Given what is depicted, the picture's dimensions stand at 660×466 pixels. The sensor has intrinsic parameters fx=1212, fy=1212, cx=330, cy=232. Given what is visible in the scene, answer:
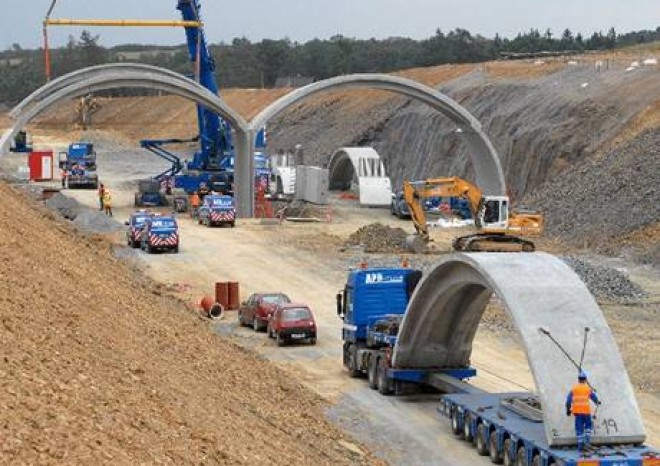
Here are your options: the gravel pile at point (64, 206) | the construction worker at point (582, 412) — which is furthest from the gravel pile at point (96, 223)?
the construction worker at point (582, 412)

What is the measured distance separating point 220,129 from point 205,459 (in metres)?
62.5

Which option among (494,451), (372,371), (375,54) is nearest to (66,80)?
(372,371)

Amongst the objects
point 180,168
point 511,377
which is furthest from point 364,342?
point 180,168

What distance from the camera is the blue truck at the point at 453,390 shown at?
18.5 meters

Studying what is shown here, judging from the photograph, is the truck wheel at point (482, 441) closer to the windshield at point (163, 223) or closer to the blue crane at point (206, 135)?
the windshield at point (163, 223)

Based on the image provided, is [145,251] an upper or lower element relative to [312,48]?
lower

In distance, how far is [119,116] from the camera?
176 meters

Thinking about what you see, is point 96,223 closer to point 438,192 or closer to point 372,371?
point 438,192

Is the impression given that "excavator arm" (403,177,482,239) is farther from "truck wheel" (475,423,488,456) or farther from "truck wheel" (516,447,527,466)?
"truck wheel" (516,447,527,466)

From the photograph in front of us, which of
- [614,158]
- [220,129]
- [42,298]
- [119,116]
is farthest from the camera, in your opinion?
[119,116]

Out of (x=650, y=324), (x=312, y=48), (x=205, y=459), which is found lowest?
(x=650, y=324)

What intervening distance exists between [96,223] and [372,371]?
34.7 metres

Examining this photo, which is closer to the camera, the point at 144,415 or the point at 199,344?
the point at 144,415

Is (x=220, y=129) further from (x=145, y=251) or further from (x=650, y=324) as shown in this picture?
(x=650, y=324)
